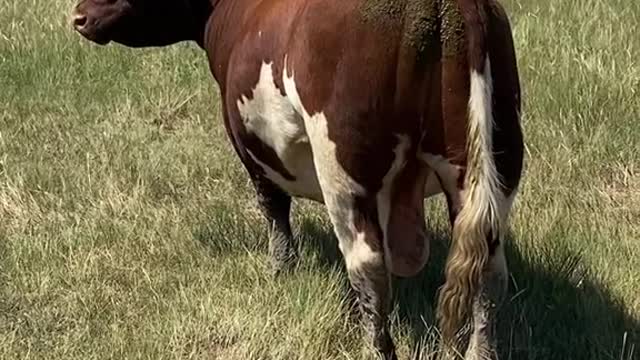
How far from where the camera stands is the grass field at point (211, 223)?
14.7 ft

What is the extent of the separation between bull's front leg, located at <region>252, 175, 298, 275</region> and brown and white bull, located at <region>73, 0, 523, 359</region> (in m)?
0.78

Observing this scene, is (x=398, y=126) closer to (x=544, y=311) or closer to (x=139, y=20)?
(x=544, y=311)

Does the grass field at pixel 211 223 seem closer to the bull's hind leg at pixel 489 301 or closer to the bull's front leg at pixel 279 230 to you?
the bull's front leg at pixel 279 230

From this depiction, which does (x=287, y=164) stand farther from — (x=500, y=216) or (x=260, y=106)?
(x=500, y=216)

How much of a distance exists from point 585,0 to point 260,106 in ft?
17.3

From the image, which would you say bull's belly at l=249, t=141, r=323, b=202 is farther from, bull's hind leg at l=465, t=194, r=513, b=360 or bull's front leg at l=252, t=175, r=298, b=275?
bull's hind leg at l=465, t=194, r=513, b=360

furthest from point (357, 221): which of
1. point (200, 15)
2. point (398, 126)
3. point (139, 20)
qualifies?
point (139, 20)

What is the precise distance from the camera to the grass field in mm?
4484

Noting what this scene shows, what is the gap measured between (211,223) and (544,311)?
1723mm

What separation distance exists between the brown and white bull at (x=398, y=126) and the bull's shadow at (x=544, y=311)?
0.50 metres

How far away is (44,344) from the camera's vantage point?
4.50 m

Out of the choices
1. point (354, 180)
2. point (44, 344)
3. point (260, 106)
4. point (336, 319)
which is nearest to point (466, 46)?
point (354, 180)

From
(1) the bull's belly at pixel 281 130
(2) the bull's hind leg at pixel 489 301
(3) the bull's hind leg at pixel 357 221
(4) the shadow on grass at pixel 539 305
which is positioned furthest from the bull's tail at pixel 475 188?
(4) the shadow on grass at pixel 539 305

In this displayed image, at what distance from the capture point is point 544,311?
4.63m
